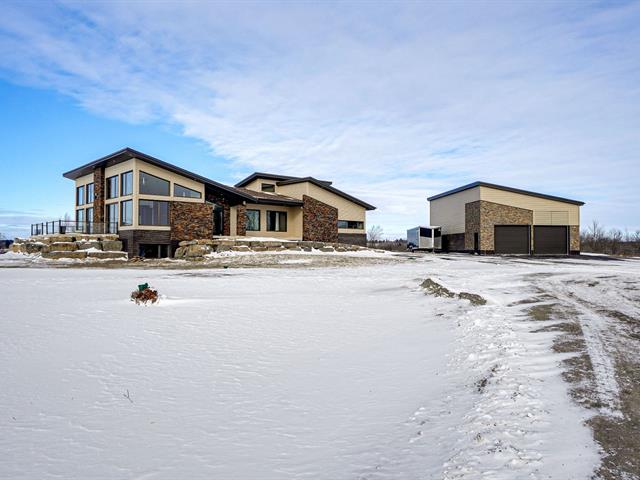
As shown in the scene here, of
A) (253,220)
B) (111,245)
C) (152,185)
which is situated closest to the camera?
(111,245)

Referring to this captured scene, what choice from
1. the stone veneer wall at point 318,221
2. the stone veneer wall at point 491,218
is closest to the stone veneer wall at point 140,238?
the stone veneer wall at point 318,221

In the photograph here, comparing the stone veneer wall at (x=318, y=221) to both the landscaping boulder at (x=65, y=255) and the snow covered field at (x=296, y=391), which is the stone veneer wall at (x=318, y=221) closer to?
the landscaping boulder at (x=65, y=255)

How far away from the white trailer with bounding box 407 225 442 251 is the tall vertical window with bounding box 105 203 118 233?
2727cm

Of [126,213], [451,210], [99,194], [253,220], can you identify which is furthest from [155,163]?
[451,210]

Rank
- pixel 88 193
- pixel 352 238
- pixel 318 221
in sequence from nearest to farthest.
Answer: pixel 88 193 < pixel 318 221 < pixel 352 238

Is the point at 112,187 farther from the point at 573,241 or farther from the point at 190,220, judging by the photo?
the point at 573,241

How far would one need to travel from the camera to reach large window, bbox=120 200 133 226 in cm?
2870

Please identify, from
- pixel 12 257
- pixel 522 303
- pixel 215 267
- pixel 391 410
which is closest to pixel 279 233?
pixel 215 267

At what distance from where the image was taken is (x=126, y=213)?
29172 mm

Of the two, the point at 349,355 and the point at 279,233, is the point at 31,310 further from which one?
the point at 279,233

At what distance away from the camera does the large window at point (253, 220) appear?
114 ft

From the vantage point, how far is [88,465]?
12.1ft

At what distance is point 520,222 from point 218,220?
2610 centimetres

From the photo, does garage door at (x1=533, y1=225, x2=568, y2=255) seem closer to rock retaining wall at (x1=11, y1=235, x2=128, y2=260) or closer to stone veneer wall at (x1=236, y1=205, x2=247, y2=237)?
stone veneer wall at (x1=236, y1=205, x2=247, y2=237)
